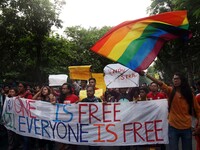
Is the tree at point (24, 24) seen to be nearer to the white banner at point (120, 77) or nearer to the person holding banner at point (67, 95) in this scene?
the white banner at point (120, 77)

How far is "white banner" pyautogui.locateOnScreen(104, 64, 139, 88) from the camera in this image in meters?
8.72

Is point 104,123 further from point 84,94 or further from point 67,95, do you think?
point 84,94

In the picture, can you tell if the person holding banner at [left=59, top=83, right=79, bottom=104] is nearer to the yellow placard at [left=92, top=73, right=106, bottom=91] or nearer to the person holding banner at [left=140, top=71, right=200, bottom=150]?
the person holding banner at [left=140, top=71, right=200, bottom=150]

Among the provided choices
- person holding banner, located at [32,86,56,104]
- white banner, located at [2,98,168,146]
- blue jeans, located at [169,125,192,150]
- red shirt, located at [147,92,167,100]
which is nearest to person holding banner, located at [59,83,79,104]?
white banner, located at [2,98,168,146]

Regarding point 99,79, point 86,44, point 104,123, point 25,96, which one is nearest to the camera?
point 104,123

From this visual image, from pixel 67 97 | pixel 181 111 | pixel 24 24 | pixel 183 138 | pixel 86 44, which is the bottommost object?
pixel 183 138

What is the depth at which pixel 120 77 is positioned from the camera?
9172 millimetres

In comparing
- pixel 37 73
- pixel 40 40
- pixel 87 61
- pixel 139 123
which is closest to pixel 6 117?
pixel 139 123

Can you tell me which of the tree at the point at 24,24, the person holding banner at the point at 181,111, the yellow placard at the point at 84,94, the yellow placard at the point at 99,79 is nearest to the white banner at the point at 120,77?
the yellow placard at the point at 84,94

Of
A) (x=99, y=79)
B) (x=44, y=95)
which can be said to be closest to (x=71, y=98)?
(x=44, y=95)

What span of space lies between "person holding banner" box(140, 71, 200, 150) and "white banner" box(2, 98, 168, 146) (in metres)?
1.00

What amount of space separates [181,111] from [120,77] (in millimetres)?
4284

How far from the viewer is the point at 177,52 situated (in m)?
25.2

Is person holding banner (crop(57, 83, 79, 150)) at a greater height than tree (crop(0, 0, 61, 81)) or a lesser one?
lesser
